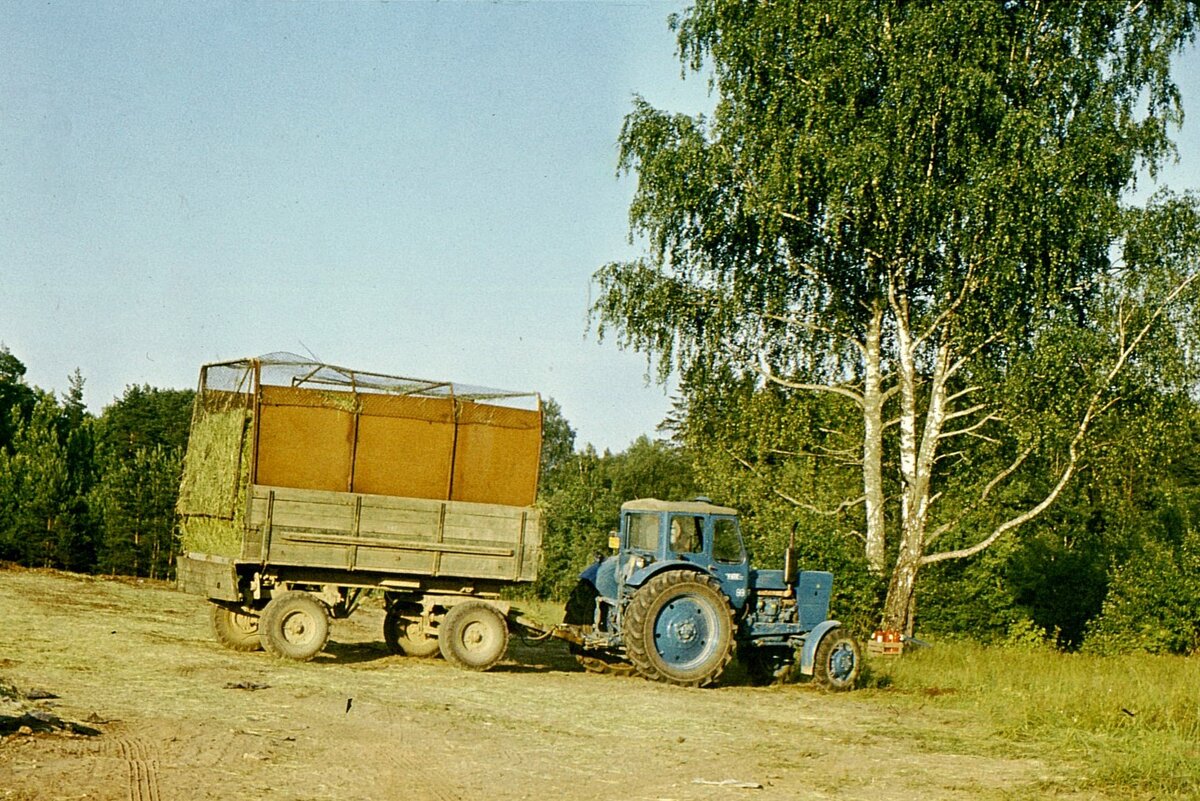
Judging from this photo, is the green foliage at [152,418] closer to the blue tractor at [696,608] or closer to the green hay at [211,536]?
the green hay at [211,536]

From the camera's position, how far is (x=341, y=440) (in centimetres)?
1595

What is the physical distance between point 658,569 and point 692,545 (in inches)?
27.2

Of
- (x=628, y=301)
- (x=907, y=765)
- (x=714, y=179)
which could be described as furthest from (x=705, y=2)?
(x=907, y=765)

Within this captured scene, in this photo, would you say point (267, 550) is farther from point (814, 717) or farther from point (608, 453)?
point (608, 453)

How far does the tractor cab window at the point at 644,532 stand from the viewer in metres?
16.5

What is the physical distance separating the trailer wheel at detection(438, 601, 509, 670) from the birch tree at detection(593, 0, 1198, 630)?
25.6 feet

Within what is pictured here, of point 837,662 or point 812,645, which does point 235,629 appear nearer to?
point 812,645

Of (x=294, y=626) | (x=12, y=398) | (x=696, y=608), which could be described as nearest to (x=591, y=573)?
(x=696, y=608)

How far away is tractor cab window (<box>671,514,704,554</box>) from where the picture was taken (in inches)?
643

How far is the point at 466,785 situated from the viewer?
8711 mm

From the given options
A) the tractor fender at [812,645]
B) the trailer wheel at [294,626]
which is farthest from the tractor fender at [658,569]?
the trailer wheel at [294,626]

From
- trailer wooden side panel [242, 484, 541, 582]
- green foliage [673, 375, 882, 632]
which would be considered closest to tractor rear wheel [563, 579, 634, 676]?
trailer wooden side panel [242, 484, 541, 582]

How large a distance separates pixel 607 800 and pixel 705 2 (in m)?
17.1

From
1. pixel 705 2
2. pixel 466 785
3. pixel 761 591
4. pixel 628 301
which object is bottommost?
pixel 466 785
